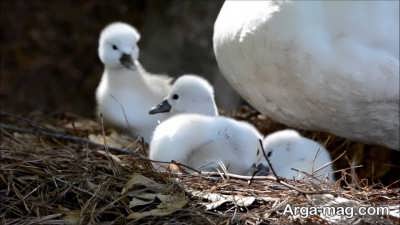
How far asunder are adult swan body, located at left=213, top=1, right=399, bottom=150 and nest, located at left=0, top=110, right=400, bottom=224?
13.0 inches

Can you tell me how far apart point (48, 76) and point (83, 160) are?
11.2 feet

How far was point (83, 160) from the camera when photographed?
3020mm

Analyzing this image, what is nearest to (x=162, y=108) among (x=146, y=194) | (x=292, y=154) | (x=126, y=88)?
(x=126, y=88)

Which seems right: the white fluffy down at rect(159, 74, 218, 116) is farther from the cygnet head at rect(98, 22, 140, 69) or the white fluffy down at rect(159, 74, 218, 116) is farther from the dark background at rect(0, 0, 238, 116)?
the dark background at rect(0, 0, 238, 116)

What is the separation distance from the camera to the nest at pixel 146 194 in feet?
8.38

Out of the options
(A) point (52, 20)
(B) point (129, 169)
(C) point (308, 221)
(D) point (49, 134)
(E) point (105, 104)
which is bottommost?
(C) point (308, 221)

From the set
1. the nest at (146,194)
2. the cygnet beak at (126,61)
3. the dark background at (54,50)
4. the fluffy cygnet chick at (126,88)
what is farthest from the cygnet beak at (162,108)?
the dark background at (54,50)

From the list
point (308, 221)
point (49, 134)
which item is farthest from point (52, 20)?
point (308, 221)

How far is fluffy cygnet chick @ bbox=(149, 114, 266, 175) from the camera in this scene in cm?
323

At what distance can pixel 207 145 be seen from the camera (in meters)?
3.24

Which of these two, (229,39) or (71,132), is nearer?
(229,39)

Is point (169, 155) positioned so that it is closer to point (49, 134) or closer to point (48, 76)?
point (49, 134)

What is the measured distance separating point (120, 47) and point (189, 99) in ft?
1.72

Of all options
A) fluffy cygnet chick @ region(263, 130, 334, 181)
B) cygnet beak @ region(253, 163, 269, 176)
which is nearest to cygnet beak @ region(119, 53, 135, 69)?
fluffy cygnet chick @ region(263, 130, 334, 181)
